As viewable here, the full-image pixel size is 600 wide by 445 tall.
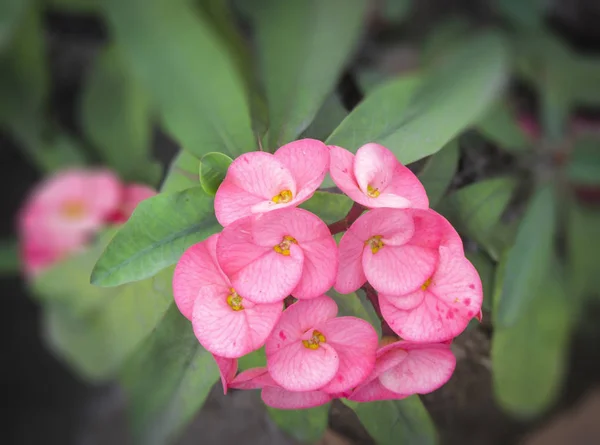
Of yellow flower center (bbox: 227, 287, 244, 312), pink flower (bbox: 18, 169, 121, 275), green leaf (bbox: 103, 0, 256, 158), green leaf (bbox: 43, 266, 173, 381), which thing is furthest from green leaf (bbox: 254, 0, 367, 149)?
pink flower (bbox: 18, 169, 121, 275)

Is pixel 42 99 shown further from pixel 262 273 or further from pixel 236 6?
pixel 262 273

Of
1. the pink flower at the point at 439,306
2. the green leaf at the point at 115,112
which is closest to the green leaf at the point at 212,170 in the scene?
the pink flower at the point at 439,306

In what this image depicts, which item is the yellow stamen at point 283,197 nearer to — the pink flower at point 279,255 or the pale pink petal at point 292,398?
the pink flower at point 279,255

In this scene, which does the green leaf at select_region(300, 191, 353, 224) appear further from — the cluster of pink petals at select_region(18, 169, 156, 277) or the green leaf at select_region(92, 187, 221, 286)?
the cluster of pink petals at select_region(18, 169, 156, 277)

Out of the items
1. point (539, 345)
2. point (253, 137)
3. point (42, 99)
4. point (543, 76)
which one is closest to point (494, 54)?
point (543, 76)

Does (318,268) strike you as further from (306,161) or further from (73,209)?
(73,209)

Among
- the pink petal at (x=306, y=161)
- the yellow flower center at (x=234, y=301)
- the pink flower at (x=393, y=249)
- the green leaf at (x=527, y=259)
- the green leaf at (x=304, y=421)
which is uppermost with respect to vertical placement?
the pink petal at (x=306, y=161)
